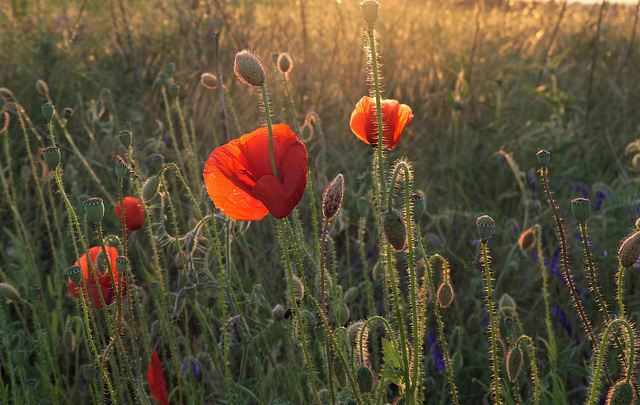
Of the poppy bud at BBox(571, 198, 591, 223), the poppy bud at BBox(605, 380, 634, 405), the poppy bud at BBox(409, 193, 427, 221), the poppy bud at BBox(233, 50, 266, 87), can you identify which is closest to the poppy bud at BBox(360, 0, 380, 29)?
the poppy bud at BBox(233, 50, 266, 87)

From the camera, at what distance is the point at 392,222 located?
0.95 m

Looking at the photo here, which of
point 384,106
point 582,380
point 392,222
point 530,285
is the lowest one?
point 582,380

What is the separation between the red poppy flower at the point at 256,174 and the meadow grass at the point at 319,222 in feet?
0.23

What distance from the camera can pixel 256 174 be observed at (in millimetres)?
1057

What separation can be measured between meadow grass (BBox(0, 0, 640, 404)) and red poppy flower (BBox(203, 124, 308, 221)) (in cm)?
7

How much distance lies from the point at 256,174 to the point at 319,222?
1332 mm

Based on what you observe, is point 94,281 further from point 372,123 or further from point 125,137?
point 372,123

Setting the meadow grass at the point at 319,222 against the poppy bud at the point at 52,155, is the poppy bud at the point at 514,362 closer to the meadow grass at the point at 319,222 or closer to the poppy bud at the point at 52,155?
the meadow grass at the point at 319,222

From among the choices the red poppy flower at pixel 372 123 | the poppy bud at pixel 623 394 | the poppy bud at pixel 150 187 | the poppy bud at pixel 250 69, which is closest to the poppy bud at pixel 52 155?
the poppy bud at pixel 150 187

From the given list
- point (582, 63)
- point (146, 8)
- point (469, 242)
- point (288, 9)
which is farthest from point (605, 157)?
point (146, 8)

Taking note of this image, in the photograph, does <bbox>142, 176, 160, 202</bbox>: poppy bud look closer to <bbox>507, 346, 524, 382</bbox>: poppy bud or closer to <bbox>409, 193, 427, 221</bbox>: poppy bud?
<bbox>409, 193, 427, 221</bbox>: poppy bud

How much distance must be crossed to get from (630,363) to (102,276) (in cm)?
104

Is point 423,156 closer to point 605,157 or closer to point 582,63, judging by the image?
point 605,157

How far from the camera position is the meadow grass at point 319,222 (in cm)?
125
